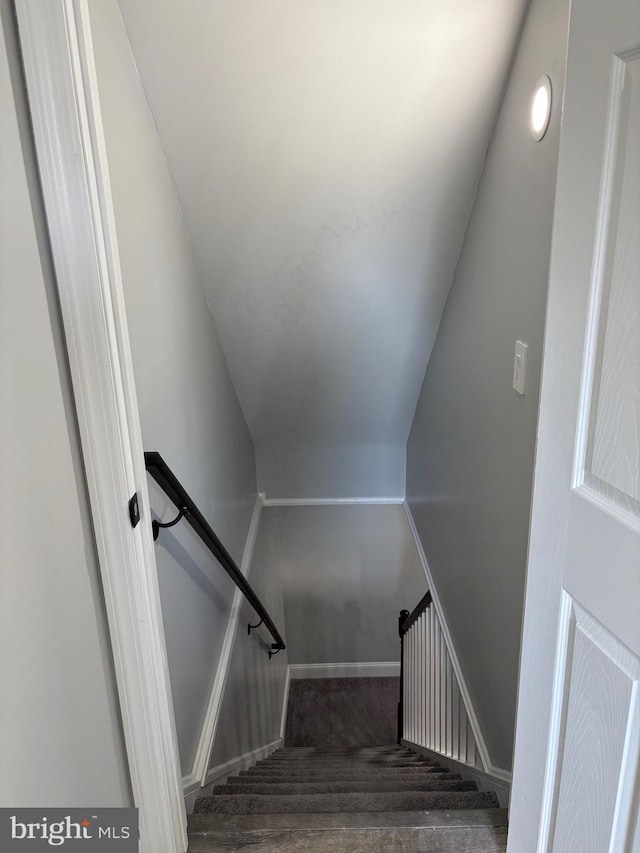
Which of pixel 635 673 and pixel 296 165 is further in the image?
pixel 296 165

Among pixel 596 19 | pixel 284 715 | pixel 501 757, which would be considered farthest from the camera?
pixel 284 715

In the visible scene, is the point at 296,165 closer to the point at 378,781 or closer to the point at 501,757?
the point at 501,757

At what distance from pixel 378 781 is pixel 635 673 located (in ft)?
5.75

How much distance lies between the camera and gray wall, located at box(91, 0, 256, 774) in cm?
146

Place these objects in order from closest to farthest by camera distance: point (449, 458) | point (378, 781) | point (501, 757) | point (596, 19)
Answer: point (596, 19) → point (501, 757) → point (378, 781) → point (449, 458)

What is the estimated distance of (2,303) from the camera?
80 cm

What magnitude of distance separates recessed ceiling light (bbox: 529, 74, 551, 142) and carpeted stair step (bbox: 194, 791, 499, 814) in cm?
197

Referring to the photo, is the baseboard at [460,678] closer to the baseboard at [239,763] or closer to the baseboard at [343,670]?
the baseboard at [239,763]

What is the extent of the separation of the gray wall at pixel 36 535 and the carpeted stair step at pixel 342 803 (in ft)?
2.63

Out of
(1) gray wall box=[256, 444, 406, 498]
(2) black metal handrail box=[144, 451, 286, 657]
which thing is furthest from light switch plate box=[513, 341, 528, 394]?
(1) gray wall box=[256, 444, 406, 498]

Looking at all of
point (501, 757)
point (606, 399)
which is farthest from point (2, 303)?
point (501, 757)

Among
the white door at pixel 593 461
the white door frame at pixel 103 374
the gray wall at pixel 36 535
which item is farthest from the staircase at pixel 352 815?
the gray wall at pixel 36 535

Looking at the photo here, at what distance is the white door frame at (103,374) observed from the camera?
34.8 inches

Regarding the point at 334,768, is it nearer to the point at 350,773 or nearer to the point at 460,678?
the point at 350,773
